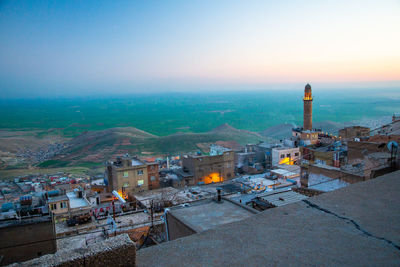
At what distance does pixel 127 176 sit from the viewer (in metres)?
25.1

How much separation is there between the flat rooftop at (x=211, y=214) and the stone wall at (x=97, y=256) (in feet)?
6.96

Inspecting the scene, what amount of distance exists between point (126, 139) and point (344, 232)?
76466mm

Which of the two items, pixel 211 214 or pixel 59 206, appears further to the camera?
pixel 59 206

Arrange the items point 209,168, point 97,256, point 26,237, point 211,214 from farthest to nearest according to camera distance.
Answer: point 209,168, point 26,237, point 211,214, point 97,256

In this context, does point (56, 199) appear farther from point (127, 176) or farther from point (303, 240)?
point (303, 240)

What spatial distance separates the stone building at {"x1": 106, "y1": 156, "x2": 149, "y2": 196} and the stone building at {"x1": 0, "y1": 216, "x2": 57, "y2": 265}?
15423 mm

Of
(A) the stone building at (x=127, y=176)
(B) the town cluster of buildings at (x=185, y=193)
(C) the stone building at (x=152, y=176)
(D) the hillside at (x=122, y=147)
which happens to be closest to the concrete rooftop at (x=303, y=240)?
(B) the town cluster of buildings at (x=185, y=193)

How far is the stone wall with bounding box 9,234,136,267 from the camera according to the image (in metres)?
2.01

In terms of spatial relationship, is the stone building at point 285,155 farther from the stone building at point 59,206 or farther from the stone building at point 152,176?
the stone building at point 59,206

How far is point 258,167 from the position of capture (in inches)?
1214

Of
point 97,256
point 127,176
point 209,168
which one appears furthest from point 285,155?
point 97,256

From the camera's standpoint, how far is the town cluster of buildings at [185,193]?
6047 mm

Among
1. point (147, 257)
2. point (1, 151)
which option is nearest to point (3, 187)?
point (147, 257)

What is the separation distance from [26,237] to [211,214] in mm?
6980
